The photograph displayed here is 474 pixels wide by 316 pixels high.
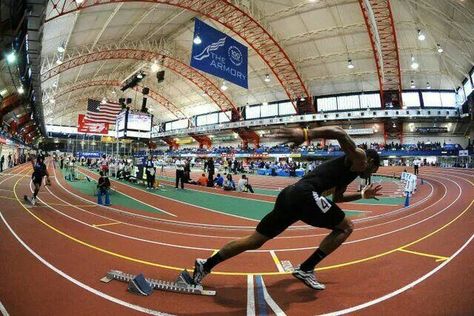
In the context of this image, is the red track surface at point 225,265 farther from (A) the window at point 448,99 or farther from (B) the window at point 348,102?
(A) the window at point 448,99

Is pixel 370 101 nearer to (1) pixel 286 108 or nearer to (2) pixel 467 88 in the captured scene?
(2) pixel 467 88

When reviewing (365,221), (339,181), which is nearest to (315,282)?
(339,181)

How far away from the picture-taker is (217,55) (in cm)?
1352

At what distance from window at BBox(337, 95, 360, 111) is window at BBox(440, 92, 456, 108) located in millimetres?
10893

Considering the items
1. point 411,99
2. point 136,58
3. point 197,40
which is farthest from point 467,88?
point 136,58

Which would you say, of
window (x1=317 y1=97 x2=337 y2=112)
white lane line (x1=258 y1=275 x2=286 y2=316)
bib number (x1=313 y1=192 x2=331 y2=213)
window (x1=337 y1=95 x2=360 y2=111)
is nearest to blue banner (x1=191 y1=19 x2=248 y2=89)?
bib number (x1=313 y1=192 x2=331 y2=213)

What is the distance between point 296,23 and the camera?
29.4 metres

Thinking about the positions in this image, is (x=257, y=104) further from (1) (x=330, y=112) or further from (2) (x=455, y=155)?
(2) (x=455, y=155)

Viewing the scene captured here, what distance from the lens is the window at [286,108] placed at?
45897mm

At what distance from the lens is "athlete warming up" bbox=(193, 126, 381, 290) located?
297 centimetres

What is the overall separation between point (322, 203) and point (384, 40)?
32286 millimetres

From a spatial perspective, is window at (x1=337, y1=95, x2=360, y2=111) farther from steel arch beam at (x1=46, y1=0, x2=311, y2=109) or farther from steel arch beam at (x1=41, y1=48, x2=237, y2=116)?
steel arch beam at (x1=41, y1=48, x2=237, y2=116)

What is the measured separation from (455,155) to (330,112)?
16716mm

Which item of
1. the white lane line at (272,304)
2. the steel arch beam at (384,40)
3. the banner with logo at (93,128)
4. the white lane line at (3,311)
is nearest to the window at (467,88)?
the steel arch beam at (384,40)
